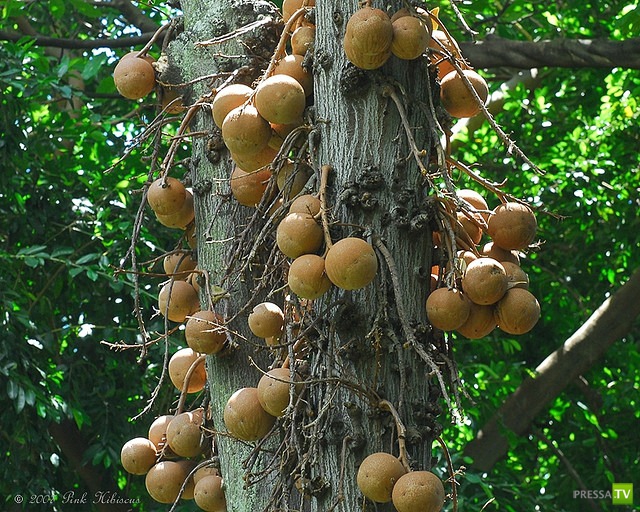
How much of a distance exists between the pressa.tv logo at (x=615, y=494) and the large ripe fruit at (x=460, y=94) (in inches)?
153

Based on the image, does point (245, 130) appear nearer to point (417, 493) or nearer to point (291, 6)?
point (291, 6)

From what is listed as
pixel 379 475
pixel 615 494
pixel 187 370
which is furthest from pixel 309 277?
pixel 615 494

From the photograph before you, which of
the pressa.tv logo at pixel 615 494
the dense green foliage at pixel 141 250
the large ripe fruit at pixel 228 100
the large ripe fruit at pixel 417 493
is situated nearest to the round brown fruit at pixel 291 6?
the large ripe fruit at pixel 228 100

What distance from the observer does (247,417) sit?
169 centimetres

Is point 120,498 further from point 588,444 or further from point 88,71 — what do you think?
point 588,444

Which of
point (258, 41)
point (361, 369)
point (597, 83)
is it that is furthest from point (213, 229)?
point (597, 83)

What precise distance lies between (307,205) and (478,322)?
38 centimetres

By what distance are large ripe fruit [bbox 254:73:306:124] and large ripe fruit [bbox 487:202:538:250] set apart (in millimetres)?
440

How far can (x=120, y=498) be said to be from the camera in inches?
177

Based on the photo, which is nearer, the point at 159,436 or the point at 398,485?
the point at 398,485

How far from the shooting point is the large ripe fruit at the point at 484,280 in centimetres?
157

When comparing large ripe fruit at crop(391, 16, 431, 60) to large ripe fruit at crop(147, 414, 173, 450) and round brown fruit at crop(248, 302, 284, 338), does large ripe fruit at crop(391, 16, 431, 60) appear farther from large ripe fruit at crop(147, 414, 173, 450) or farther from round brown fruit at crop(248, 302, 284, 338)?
→ large ripe fruit at crop(147, 414, 173, 450)

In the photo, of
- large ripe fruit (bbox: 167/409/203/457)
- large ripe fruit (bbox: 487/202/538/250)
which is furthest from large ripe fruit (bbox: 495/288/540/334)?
large ripe fruit (bbox: 167/409/203/457)

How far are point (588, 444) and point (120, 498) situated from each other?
2.75 meters
